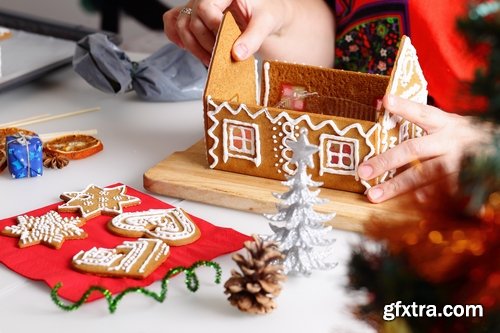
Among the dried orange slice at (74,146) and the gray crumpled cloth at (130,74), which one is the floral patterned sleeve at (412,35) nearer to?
the gray crumpled cloth at (130,74)

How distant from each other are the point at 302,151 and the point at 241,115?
0.69 feet

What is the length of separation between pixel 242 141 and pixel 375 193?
0.18 meters

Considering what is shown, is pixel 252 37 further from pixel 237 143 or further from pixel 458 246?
pixel 458 246

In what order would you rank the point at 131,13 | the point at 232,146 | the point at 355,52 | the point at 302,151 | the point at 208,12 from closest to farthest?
the point at 302,151 < the point at 232,146 < the point at 208,12 < the point at 355,52 < the point at 131,13

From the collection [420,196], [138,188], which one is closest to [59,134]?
[138,188]

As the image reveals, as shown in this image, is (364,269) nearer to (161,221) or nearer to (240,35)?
(161,221)

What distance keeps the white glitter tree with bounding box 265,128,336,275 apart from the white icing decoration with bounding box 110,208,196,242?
11 cm

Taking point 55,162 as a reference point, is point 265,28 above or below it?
above

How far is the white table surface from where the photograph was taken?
680 mm

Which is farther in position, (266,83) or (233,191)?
(266,83)

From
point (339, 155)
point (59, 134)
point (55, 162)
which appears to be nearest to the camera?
point (339, 155)

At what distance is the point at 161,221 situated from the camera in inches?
33.4

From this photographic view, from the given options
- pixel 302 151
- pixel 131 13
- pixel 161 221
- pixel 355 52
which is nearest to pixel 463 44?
pixel 302 151

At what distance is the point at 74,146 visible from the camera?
1.07m
